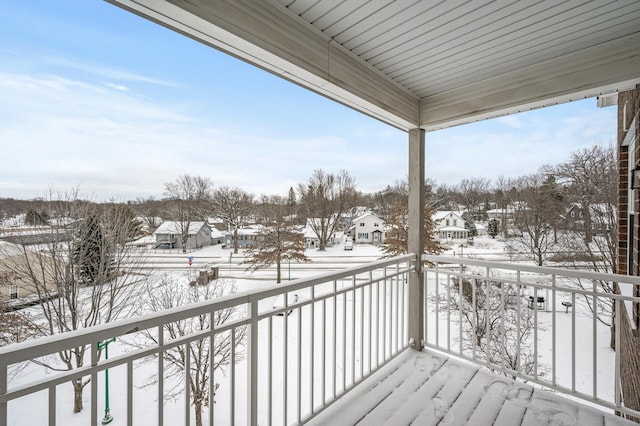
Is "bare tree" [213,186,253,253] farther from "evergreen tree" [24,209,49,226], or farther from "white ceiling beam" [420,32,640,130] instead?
"white ceiling beam" [420,32,640,130]

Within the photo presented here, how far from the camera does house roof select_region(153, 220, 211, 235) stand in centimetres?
508

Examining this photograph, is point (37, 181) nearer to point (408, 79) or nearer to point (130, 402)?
point (130, 402)

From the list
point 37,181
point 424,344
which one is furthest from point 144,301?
point 424,344

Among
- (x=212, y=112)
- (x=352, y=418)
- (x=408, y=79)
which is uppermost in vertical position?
(x=212, y=112)

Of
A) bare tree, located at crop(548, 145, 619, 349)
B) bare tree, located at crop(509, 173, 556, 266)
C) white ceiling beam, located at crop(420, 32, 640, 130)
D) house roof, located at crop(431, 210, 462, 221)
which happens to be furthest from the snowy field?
white ceiling beam, located at crop(420, 32, 640, 130)

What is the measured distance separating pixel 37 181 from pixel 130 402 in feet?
20.0

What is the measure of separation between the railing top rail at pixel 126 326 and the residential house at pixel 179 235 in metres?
4.15

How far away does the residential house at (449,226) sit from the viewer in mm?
8128

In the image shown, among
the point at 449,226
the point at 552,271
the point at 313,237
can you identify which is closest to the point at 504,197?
the point at 449,226

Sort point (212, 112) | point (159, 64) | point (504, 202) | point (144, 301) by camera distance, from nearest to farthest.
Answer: point (159, 64)
point (212, 112)
point (504, 202)
point (144, 301)

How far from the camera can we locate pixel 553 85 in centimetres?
195

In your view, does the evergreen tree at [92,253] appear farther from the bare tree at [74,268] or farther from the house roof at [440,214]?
the house roof at [440,214]

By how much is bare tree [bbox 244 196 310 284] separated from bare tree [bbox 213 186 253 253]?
0.50 m

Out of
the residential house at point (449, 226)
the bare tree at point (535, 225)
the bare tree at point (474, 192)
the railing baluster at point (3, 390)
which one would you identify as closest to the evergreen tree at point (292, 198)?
the bare tree at point (474, 192)
